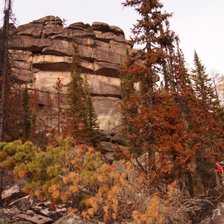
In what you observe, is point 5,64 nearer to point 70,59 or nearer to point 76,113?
point 76,113

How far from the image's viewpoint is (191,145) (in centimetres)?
1628

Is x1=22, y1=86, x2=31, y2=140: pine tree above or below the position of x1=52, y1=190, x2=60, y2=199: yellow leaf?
above

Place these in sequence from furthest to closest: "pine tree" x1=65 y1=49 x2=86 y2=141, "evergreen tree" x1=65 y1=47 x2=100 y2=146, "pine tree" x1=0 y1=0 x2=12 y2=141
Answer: "evergreen tree" x1=65 y1=47 x2=100 y2=146 < "pine tree" x1=65 y1=49 x2=86 y2=141 < "pine tree" x1=0 y1=0 x2=12 y2=141

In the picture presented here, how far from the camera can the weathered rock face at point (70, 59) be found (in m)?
53.5

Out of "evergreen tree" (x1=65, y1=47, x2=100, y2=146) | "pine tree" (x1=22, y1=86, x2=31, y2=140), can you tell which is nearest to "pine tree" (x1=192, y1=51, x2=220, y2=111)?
"evergreen tree" (x1=65, y1=47, x2=100, y2=146)

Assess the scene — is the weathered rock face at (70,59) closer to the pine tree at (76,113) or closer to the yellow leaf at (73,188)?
the pine tree at (76,113)

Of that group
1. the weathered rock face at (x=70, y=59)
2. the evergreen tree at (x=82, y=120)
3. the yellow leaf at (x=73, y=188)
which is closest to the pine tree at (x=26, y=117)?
the evergreen tree at (x=82, y=120)

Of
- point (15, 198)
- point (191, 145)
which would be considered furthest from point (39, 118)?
point (191, 145)

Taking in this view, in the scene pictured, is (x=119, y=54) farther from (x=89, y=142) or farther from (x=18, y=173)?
(x=18, y=173)

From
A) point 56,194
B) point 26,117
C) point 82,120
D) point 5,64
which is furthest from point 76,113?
point 56,194

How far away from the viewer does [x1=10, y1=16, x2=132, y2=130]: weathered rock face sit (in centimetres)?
5353

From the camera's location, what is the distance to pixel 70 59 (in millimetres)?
56281

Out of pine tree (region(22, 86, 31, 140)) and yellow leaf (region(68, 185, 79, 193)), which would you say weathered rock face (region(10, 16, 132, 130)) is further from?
yellow leaf (region(68, 185, 79, 193))

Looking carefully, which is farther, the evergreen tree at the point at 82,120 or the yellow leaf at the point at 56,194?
the evergreen tree at the point at 82,120
